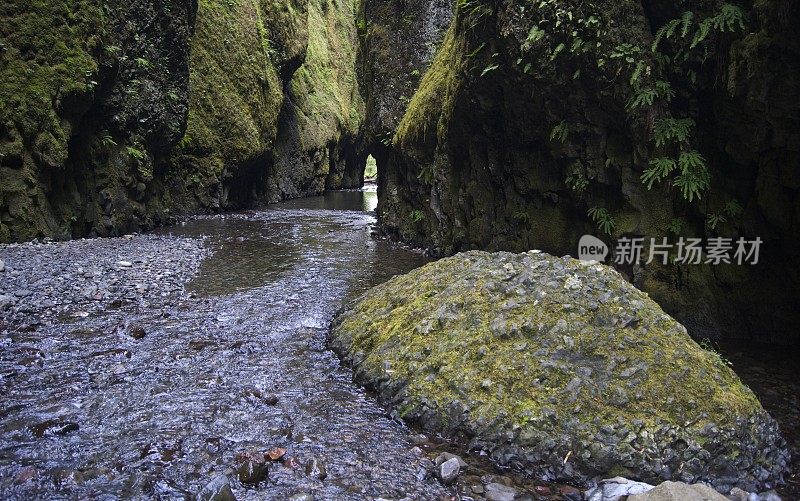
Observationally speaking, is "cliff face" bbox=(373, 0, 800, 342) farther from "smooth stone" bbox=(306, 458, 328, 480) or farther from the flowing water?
"smooth stone" bbox=(306, 458, 328, 480)

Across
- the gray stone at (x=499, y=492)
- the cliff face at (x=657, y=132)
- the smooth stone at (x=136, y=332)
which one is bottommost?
the gray stone at (x=499, y=492)

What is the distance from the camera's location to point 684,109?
830 centimetres

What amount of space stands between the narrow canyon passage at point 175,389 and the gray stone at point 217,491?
0.12 m

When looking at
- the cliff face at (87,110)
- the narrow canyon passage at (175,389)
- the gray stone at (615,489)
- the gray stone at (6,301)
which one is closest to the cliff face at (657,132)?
the narrow canyon passage at (175,389)

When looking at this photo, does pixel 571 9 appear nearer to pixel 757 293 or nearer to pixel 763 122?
pixel 763 122

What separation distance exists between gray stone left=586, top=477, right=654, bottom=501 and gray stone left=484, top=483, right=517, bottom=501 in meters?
0.61

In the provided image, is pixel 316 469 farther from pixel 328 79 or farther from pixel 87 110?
pixel 328 79

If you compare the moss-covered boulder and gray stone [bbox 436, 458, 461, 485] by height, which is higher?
the moss-covered boulder

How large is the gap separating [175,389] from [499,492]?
3.74 m

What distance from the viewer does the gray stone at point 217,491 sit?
3.89m

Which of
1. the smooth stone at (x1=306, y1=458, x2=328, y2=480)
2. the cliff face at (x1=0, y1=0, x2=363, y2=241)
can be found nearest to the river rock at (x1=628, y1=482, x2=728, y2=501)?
the smooth stone at (x1=306, y1=458, x2=328, y2=480)

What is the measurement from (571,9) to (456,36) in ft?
18.1

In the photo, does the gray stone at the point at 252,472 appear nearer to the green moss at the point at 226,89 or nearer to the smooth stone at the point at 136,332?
the smooth stone at the point at 136,332

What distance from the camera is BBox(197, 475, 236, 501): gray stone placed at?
3.89m
